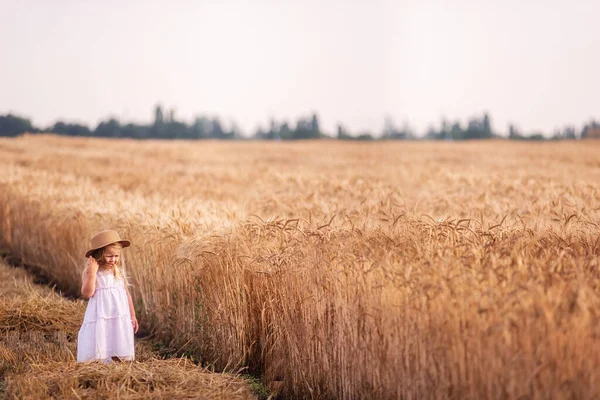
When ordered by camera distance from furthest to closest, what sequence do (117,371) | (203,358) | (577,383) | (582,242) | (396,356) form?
1. (203,358)
2. (582,242)
3. (117,371)
4. (396,356)
5. (577,383)

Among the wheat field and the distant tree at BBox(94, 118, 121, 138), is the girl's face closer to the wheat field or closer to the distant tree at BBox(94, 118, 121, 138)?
the wheat field

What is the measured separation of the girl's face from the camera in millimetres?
6145

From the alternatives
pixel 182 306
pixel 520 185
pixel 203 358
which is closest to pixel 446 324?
pixel 203 358

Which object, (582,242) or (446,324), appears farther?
(582,242)

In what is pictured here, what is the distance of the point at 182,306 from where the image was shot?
7.20 metres

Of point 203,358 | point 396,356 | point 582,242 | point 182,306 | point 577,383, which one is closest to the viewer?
point 577,383

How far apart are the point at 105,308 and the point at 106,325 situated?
143mm

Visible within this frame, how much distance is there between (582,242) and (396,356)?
2.21 metres

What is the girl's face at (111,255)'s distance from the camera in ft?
20.2

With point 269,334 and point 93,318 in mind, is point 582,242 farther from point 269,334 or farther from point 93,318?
point 93,318

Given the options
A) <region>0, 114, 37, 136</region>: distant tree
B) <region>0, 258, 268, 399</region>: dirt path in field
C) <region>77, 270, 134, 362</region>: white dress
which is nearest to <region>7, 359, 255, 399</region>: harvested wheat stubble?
<region>0, 258, 268, 399</region>: dirt path in field

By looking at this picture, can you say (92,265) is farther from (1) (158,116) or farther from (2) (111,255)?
(1) (158,116)

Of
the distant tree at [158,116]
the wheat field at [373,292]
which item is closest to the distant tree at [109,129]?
the distant tree at [158,116]

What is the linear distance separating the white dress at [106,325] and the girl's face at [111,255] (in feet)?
0.26
